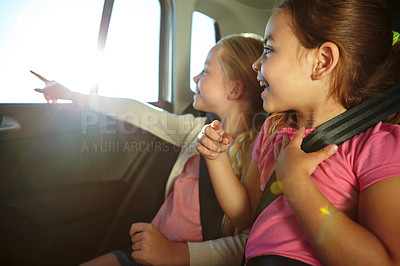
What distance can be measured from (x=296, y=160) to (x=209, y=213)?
1.79 ft

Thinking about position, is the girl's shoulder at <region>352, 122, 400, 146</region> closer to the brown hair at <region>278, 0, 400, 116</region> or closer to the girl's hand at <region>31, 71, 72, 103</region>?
the brown hair at <region>278, 0, 400, 116</region>

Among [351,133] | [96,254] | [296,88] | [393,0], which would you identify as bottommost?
[96,254]

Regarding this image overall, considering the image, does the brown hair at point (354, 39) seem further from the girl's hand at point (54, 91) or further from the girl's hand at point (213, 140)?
the girl's hand at point (54, 91)

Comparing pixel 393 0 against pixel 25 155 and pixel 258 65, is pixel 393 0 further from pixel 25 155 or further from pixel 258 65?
pixel 25 155

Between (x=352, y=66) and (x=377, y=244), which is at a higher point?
(x=352, y=66)

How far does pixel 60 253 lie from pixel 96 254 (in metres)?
0.17

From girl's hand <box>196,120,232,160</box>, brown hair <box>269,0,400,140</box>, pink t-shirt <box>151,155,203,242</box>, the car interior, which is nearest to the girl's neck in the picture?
brown hair <box>269,0,400,140</box>

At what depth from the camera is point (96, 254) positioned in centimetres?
153

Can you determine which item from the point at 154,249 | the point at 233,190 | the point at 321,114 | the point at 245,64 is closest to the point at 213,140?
the point at 233,190

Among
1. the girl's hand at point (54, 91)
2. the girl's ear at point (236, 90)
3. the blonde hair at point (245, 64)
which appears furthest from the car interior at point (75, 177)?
the girl's ear at point (236, 90)

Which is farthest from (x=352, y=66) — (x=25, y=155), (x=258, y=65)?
(x=25, y=155)

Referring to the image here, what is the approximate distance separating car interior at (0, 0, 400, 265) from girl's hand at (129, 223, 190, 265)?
0.46 meters

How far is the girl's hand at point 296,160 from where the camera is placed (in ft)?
2.40

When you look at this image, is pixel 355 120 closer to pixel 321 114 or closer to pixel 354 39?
pixel 321 114
